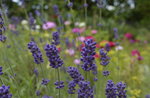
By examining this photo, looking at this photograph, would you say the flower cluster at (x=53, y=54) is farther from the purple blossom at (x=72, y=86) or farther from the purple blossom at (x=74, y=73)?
the purple blossom at (x=72, y=86)

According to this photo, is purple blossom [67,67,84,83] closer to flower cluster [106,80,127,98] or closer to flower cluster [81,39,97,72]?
flower cluster [81,39,97,72]

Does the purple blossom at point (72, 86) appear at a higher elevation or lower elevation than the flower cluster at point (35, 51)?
lower

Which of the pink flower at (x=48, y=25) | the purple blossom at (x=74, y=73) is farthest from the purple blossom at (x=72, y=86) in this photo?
the pink flower at (x=48, y=25)

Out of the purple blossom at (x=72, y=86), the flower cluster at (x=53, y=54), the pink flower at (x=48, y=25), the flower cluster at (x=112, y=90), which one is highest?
the pink flower at (x=48, y=25)

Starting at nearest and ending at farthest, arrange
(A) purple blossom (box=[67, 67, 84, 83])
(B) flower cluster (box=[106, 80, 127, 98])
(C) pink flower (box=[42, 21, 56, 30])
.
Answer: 1. (B) flower cluster (box=[106, 80, 127, 98])
2. (A) purple blossom (box=[67, 67, 84, 83])
3. (C) pink flower (box=[42, 21, 56, 30])

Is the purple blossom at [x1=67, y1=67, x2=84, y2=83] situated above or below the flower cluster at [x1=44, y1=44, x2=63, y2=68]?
below

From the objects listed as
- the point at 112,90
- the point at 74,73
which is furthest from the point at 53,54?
the point at 112,90

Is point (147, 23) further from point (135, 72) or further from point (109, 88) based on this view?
point (109, 88)

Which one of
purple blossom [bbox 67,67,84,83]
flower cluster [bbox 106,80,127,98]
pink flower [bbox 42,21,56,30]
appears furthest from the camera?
pink flower [bbox 42,21,56,30]

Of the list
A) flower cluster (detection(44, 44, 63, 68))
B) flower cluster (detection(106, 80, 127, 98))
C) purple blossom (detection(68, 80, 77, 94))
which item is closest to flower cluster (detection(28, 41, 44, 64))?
flower cluster (detection(44, 44, 63, 68))

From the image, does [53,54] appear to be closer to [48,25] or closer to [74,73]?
[74,73]

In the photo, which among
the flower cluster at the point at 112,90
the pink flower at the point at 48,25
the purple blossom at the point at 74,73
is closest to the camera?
the flower cluster at the point at 112,90

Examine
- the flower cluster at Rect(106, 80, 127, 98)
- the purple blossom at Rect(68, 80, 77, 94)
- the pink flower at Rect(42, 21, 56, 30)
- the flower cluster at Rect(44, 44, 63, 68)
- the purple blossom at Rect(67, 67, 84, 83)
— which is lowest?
the flower cluster at Rect(106, 80, 127, 98)

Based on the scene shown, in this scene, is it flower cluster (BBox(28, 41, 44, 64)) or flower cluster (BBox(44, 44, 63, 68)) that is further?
flower cluster (BBox(28, 41, 44, 64))
